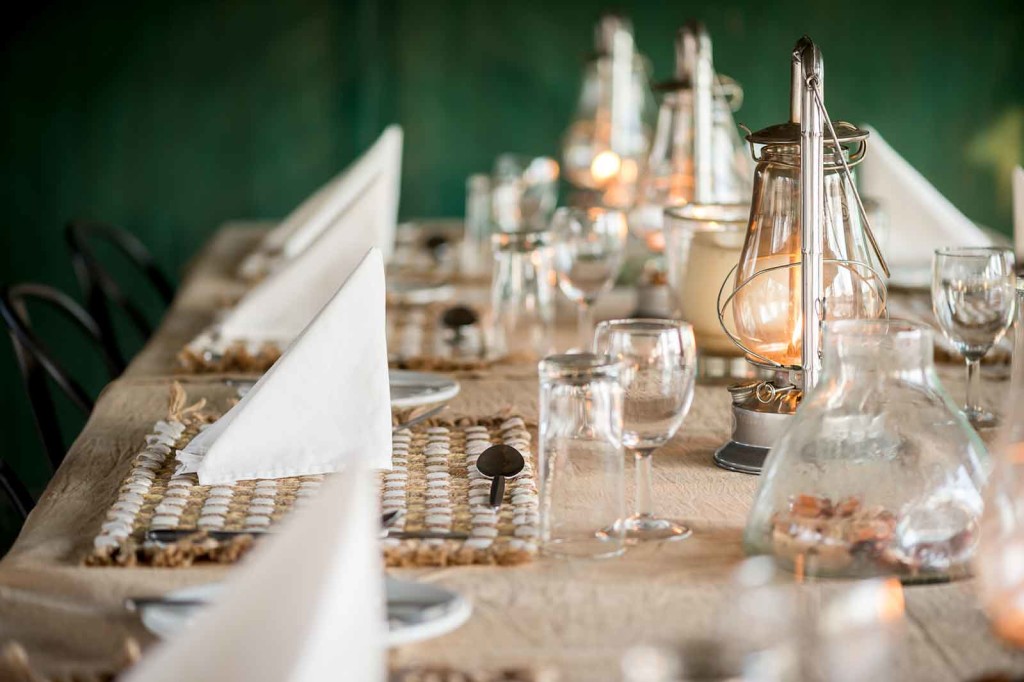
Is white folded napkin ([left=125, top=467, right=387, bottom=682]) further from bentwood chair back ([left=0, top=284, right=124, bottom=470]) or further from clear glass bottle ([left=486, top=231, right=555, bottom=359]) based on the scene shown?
bentwood chair back ([left=0, top=284, right=124, bottom=470])

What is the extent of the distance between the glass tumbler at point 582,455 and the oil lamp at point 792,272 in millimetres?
226

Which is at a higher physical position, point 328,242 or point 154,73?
point 154,73

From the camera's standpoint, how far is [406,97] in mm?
4555

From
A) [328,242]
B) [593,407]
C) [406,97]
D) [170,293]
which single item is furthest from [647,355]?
[406,97]

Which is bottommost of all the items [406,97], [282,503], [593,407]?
[282,503]

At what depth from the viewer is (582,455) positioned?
41.4 inches

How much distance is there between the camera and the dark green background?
175 inches

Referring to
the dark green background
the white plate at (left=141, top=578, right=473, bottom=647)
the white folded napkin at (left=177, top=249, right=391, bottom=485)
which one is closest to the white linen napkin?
the white folded napkin at (left=177, top=249, right=391, bottom=485)

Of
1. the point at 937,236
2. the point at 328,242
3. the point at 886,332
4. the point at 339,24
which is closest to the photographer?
the point at 886,332

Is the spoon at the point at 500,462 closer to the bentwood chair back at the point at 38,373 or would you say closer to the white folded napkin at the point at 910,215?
the bentwood chair back at the point at 38,373

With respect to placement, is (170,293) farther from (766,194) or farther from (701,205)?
(766,194)

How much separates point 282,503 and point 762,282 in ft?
1.65

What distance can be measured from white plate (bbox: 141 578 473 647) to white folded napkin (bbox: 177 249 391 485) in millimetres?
304

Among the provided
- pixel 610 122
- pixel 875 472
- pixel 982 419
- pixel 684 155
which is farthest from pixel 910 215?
pixel 875 472
